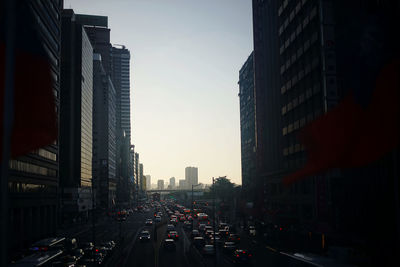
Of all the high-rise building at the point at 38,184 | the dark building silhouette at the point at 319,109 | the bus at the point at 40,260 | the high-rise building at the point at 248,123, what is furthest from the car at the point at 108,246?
the high-rise building at the point at 248,123

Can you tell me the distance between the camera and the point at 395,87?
1223cm

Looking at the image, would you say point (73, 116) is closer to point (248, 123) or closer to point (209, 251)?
point (248, 123)

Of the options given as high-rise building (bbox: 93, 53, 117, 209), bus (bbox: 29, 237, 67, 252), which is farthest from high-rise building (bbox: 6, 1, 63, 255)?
high-rise building (bbox: 93, 53, 117, 209)

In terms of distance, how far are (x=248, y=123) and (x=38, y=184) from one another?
102093 millimetres

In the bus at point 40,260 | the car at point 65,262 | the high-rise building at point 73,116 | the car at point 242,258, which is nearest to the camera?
the bus at point 40,260

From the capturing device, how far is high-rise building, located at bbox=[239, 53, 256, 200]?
504 ft

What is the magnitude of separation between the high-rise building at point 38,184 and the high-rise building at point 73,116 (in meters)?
34.6

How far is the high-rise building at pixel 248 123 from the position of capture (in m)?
154

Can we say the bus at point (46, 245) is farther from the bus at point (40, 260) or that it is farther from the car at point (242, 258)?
the car at point (242, 258)

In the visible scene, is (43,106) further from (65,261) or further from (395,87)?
(65,261)

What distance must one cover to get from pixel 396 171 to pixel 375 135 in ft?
15.2

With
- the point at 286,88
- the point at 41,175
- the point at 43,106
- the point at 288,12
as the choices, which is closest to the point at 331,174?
the point at 286,88

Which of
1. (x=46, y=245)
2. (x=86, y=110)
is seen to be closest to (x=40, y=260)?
(x=46, y=245)

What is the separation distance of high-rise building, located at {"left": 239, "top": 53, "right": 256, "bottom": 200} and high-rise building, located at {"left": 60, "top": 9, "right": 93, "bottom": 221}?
59.2 m
